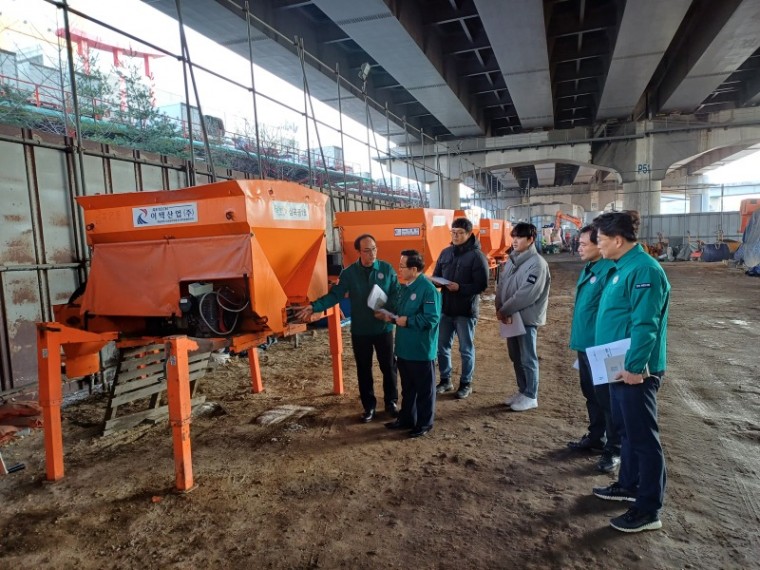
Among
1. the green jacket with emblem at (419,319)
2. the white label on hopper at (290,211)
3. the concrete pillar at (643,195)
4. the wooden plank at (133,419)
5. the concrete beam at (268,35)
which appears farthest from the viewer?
the concrete pillar at (643,195)

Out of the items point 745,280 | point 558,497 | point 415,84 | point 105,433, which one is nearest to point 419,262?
point 558,497

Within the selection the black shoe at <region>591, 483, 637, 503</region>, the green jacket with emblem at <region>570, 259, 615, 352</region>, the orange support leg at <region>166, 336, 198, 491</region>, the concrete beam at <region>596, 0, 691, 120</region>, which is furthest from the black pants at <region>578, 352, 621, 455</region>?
the concrete beam at <region>596, 0, 691, 120</region>

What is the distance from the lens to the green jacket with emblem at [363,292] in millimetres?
4590

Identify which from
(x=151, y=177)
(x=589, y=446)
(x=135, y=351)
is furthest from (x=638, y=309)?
(x=151, y=177)

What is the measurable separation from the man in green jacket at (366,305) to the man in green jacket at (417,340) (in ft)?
1.17

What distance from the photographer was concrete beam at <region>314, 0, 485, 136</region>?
8.95m

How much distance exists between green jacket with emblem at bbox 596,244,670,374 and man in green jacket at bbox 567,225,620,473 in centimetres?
48

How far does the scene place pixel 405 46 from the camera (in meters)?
10.5

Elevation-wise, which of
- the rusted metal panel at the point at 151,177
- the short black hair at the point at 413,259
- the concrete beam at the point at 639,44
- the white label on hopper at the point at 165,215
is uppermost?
the concrete beam at the point at 639,44

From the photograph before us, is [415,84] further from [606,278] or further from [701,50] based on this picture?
[606,278]

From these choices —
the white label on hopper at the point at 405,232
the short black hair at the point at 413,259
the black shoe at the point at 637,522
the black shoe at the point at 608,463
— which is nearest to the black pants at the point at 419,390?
the short black hair at the point at 413,259

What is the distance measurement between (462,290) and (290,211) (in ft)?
7.16

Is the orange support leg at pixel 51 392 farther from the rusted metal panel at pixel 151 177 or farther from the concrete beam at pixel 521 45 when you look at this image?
the concrete beam at pixel 521 45

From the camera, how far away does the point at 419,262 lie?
4.28m
